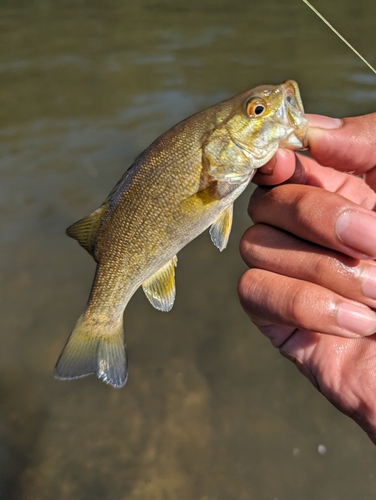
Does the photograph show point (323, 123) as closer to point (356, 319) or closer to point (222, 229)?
point (222, 229)

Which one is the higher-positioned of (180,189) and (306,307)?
(180,189)

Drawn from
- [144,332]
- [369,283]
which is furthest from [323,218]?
[144,332]

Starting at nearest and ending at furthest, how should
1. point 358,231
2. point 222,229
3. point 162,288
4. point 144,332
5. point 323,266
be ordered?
point 358,231 → point 323,266 → point 222,229 → point 162,288 → point 144,332

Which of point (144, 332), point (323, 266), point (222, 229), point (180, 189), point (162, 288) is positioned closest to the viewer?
point (323, 266)

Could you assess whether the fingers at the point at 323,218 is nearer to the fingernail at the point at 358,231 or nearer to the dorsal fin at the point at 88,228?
the fingernail at the point at 358,231

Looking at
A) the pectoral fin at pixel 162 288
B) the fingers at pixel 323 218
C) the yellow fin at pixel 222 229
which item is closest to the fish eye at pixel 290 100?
the fingers at pixel 323 218

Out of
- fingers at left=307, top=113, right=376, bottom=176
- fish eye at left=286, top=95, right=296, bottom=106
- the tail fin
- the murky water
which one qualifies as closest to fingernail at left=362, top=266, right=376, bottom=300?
fingers at left=307, top=113, right=376, bottom=176
